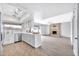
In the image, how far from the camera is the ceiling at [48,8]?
1628mm

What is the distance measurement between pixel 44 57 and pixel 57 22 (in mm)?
859

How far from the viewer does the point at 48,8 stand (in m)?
1.68

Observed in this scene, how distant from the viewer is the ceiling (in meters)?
1.63

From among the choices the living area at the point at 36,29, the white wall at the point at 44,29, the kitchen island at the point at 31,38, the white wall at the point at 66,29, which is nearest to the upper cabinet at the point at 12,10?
the living area at the point at 36,29

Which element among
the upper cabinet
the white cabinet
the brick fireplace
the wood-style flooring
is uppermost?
the upper cabinet

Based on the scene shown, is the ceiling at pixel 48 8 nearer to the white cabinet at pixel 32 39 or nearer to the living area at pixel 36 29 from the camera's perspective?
the living area at pixel 36 29

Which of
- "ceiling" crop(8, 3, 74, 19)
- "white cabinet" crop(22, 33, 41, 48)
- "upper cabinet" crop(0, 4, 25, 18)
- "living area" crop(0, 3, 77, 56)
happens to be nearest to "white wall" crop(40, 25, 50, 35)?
"living area" crop(0, 3, 77, 56)

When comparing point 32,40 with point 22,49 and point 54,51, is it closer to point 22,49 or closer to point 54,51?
point 22,49

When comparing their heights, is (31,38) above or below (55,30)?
below

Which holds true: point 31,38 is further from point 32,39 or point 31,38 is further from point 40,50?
point 40,50

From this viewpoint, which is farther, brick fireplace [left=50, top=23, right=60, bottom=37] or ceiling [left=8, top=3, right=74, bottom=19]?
brick fireplace [left=50, top=23, right=60, bottom=37]

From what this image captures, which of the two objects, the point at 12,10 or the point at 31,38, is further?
the point at 31,38

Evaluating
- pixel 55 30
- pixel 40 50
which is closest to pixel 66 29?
pixel 55 30

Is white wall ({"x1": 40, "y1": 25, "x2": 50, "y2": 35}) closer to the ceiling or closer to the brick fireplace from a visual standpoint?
the brick fireplace
